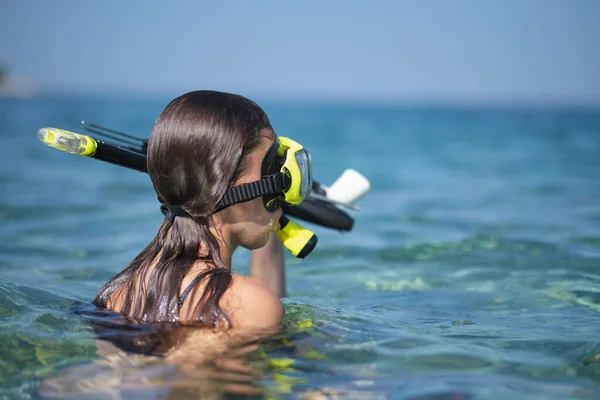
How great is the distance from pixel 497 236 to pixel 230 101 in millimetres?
3941

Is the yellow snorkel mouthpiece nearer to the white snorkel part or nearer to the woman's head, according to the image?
the woman's head

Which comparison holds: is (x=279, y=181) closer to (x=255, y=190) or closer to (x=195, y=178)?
(x=255, y=190)

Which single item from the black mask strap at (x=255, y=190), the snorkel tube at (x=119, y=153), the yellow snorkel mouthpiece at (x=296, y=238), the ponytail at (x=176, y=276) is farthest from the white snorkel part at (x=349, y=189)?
the ponytail at (x=176, y=276)

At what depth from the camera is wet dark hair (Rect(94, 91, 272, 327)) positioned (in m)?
2.33

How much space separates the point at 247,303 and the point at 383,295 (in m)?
1.86

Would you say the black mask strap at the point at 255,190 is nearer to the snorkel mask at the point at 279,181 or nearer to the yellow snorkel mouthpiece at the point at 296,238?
the snorkel mask at the point at 279,181

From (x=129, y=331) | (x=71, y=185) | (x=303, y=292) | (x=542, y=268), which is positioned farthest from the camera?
(x=71, y=185)

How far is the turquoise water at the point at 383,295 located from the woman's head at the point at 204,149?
1.76 feet

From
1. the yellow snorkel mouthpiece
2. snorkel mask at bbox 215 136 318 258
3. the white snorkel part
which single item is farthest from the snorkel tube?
the white snorkel part

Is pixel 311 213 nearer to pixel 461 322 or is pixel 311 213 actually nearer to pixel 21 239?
pixel 461 322

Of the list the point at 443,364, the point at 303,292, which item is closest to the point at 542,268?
the point at 303,292

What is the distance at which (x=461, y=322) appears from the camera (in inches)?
127

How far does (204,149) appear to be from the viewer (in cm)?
233

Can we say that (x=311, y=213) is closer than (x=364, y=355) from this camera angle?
No
